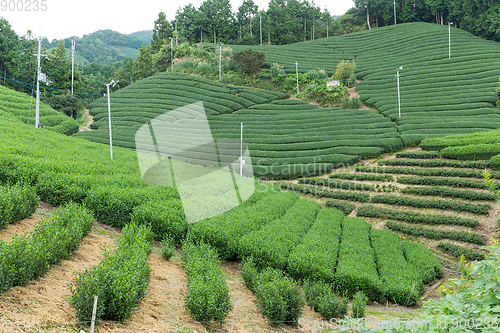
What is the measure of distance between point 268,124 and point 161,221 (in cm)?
2298

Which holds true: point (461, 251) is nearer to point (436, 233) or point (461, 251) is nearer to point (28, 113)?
point (436, 233)

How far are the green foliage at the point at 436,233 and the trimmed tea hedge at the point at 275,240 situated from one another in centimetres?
547

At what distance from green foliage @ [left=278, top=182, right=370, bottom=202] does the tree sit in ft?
178

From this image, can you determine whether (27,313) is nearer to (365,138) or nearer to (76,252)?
(76,252)

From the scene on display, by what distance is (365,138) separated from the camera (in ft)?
85.9

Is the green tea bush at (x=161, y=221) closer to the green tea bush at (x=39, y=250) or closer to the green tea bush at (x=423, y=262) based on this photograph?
the green tea bush at (x=39, y=250)

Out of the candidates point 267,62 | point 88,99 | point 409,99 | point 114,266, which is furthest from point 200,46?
point 114,266

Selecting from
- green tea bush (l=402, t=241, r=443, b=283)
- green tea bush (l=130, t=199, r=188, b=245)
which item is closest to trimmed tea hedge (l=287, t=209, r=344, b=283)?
green tea bush (l=402, t=241, r=443, b=283)

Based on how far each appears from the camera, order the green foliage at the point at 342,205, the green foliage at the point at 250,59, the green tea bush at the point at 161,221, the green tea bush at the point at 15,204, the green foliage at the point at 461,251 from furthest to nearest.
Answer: the green foliage at the point at 250,59
the green foliage at the point at 342,205
the green foliage at the point at 461,251
the green tea bush at the point at 161,221
the green tea bush at the point at 15,204

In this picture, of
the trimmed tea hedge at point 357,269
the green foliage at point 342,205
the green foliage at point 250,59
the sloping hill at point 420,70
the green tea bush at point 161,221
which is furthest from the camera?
the green foliage at point 250,59

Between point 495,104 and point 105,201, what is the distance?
3314 cm

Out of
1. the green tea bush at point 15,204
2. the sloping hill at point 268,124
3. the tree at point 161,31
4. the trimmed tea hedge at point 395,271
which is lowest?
the trimmed tea hedge at point 395,271

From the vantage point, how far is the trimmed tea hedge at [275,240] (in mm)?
10352

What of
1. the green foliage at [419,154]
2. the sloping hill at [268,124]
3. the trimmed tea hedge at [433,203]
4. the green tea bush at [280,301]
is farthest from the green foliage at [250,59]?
the green tea bush at [280,301]
